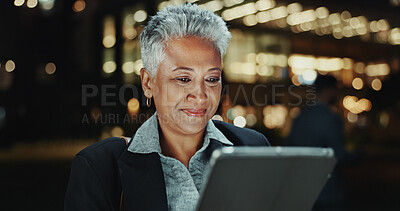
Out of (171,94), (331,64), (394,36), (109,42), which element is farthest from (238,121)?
(394,36)

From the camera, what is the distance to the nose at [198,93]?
5.10 feet


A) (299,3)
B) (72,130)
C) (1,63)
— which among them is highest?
(299,3)

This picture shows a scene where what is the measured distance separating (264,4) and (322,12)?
5.91m

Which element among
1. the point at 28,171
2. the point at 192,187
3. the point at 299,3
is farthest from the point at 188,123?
the point at 299,3

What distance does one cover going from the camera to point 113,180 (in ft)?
5.17

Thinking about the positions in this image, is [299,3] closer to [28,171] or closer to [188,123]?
[28,171]

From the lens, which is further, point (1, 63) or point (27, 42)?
point (1, 63)

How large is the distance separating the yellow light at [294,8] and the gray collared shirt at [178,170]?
2180 cm

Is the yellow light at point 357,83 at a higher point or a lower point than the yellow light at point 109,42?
lower

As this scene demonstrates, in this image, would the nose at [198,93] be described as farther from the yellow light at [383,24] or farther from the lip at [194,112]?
the yellow light at [383,24]

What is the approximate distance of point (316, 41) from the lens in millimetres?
26344

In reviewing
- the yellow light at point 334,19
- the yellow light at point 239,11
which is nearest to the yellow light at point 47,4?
the yellow light at point 239,11

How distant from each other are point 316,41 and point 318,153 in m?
26.2

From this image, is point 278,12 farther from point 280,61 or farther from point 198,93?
point 198,93
